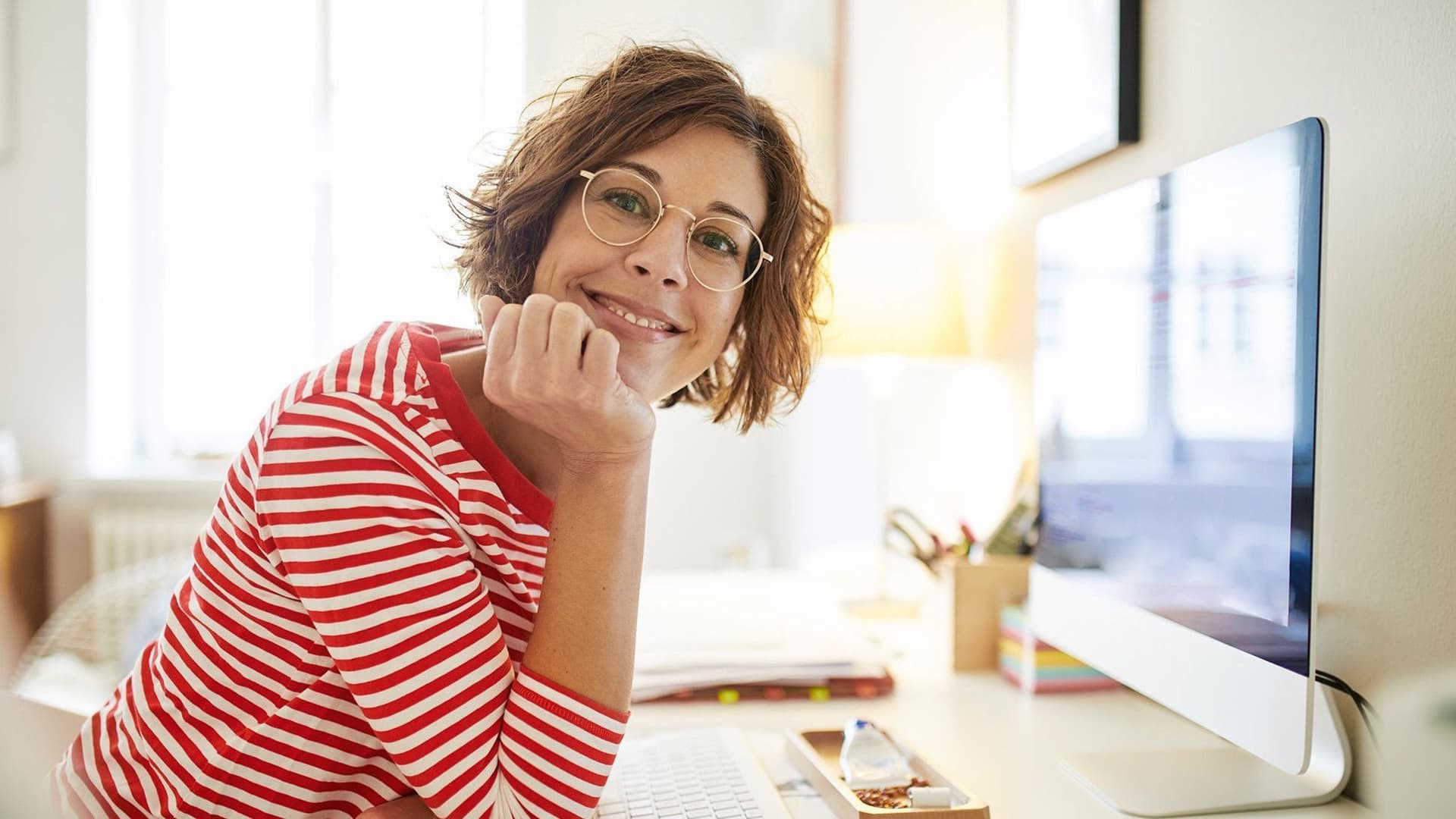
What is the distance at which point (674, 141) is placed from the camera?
928mm

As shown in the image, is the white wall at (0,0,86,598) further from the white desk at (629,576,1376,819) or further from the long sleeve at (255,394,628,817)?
the long sleeve at (255,394,628,817)

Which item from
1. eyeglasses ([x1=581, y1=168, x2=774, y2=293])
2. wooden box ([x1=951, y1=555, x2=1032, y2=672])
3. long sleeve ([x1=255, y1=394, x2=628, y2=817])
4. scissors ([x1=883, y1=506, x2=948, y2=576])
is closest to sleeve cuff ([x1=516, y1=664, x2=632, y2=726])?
long sleeve ([x1=255, y1=394, x2=628, y2=817])

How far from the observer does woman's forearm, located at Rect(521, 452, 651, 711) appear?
761mm

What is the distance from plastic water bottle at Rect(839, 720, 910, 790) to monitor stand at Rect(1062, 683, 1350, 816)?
0.59 feet

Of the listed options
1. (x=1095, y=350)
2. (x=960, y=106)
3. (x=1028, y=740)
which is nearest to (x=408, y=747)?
(x=1028, y=740)

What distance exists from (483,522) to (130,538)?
10.0 ft

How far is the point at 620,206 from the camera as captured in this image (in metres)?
0.91

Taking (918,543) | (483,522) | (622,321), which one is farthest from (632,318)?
(918,543)

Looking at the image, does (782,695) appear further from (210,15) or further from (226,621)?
(210,15)

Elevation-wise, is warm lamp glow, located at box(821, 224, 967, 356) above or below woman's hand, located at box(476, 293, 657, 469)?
above

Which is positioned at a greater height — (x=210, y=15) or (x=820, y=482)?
(x=210, y=15)

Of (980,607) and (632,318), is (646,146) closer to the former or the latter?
(632,318)

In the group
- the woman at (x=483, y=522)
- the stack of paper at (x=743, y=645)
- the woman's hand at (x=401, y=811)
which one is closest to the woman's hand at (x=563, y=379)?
the woman at (x=483, y=522)

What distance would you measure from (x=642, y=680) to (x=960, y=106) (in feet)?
4.27
